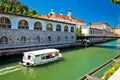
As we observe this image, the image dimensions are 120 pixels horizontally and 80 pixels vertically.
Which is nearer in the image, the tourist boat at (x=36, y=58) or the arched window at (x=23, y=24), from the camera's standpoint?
the tourist boat at (x=36, y=58)

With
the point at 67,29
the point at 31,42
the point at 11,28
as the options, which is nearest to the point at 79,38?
the point at 67,29

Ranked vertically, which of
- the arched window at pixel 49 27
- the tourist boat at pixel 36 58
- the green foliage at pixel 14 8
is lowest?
the tourist boat at pixel 36 58

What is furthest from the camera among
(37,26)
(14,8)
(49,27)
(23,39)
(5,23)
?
(14,8)

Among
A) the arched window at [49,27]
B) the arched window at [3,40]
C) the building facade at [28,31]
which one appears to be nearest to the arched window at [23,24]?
the building facade at [28,31]

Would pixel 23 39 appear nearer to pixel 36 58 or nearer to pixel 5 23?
pixel 5 23

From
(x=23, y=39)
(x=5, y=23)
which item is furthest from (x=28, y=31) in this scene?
(x=5, y=23)

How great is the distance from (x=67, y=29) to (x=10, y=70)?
31.2 meters

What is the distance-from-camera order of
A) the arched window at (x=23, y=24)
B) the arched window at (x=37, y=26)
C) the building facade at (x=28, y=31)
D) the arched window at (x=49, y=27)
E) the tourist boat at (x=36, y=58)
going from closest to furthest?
the tourist boat at (x=36, y=58), the building facade at (x=28, y=31), the arched window at (x=23, y=24), the arched window at (x=37, y=26), the arched window at (x=49, y=27)

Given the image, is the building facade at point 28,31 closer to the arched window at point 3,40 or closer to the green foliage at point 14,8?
the arched window at point 3,40

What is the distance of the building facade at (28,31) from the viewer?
94.5 feet

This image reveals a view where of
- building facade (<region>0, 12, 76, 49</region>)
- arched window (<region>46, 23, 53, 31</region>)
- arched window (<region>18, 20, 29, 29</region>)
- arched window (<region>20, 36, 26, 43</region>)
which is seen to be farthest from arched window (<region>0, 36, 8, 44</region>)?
arched window (<region>46, 23, 53, 31</region>)

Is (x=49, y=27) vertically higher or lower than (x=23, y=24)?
lower

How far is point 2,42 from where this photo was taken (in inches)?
1106

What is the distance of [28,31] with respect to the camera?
3353cm
